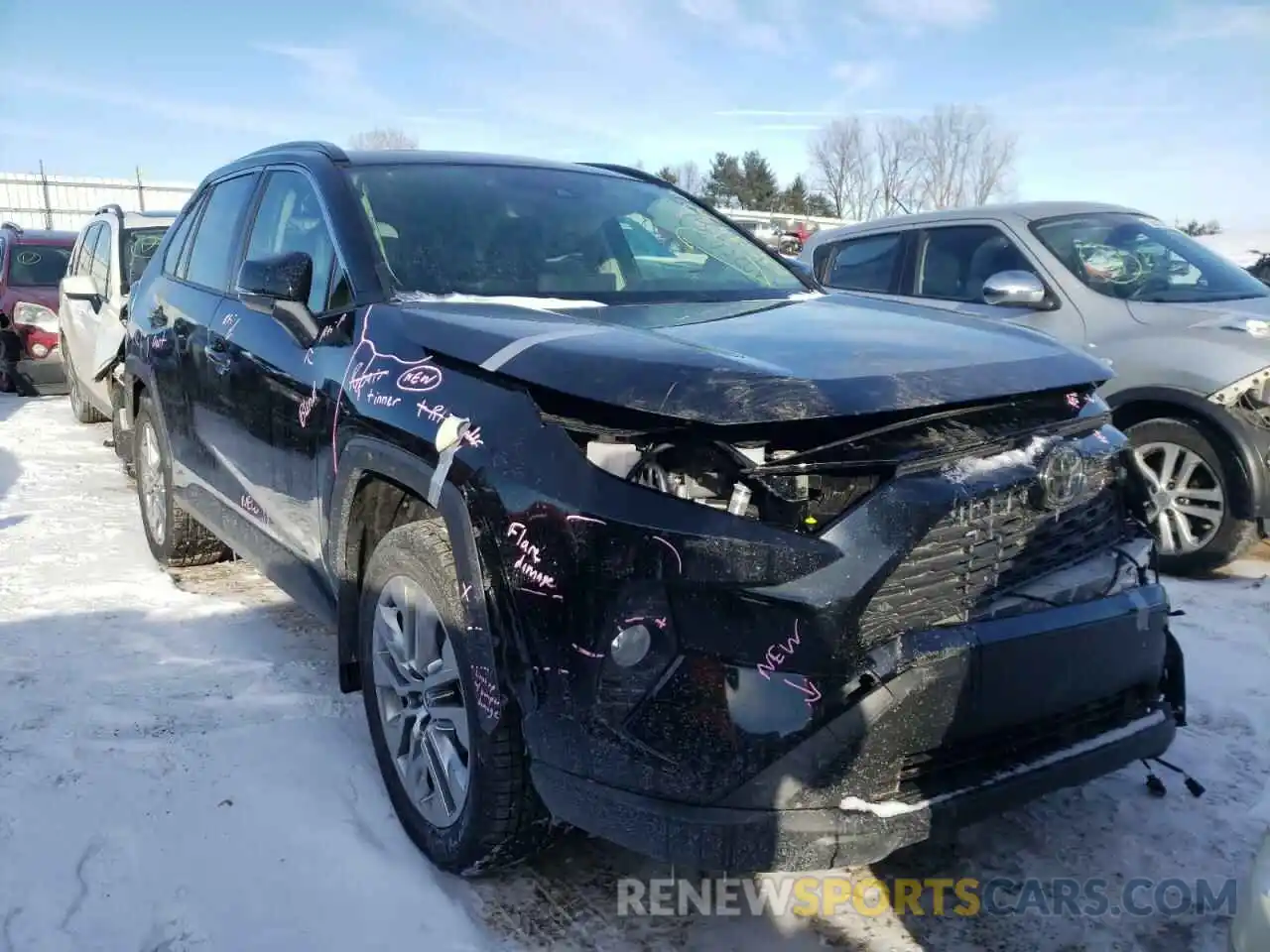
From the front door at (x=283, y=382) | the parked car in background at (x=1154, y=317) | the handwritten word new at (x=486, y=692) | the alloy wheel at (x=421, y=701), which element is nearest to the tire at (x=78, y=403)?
the front door at (x=283, y=382)

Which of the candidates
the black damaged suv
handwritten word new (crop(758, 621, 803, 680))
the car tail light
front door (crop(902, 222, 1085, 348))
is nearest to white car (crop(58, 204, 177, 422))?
the car tail light

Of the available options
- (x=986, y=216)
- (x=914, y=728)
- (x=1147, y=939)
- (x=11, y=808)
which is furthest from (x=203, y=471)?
(x=986, y=216)

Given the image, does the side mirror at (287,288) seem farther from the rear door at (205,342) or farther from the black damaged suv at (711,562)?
the rear door at (205,342)

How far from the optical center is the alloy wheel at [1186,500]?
196 inches

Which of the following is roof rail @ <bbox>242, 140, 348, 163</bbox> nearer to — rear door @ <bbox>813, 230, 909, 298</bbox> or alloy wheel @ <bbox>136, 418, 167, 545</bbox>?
alloy wheel @ <bbox>136, 418, 167, 545</bbox>

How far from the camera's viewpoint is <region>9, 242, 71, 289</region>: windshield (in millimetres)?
11477

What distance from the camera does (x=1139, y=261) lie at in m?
5.66

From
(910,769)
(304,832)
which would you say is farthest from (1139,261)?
(304,832)

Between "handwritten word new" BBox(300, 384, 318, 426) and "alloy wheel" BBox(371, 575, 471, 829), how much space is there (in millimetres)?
671

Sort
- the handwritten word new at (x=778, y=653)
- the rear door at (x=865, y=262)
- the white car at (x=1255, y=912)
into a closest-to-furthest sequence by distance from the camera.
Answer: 1. the white car at (x=1255, y=912)
2. the handwritten word new at (x=778, y=653)
3. the rear door at (x=865, y=262)

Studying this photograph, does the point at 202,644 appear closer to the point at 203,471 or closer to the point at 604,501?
the point at 203,471

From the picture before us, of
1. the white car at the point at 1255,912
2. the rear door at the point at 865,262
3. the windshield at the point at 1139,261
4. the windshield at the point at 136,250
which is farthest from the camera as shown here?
the windshield at the point at 136,250

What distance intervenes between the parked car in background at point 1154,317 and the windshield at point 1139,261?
1 cm

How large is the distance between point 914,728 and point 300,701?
2269mm
